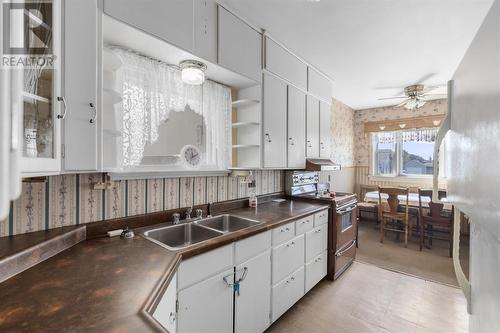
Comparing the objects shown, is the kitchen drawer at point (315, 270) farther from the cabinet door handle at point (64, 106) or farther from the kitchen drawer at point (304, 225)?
the cabinet door handle at point (64, 106)

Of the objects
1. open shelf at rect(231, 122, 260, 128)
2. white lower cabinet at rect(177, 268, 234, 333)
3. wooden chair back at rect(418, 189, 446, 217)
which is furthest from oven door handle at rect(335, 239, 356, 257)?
open shelf at rect(231, 122, 260, 128)

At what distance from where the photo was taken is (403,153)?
16.6 feet

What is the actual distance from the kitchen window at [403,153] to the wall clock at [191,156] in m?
4.70

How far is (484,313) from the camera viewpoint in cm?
73

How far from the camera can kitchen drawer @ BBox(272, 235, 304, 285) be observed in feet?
6.07

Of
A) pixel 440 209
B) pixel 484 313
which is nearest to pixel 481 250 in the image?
pixel 484 313

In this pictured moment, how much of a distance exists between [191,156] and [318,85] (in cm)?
213

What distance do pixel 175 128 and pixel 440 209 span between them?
158 inches

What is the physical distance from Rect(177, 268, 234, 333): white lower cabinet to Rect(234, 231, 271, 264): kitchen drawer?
106mm

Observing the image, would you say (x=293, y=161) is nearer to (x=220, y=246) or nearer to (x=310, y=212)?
(x=310, y=212)

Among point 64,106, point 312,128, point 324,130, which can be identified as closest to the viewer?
point 64,106

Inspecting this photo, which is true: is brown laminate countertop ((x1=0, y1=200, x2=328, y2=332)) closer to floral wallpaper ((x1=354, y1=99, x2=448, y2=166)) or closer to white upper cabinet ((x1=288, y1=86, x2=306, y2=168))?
white upper cabinet ((x1=288, y1=86, x2=306, y2=168))

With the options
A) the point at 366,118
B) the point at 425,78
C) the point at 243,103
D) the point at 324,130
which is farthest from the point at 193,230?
the point at 366,118
